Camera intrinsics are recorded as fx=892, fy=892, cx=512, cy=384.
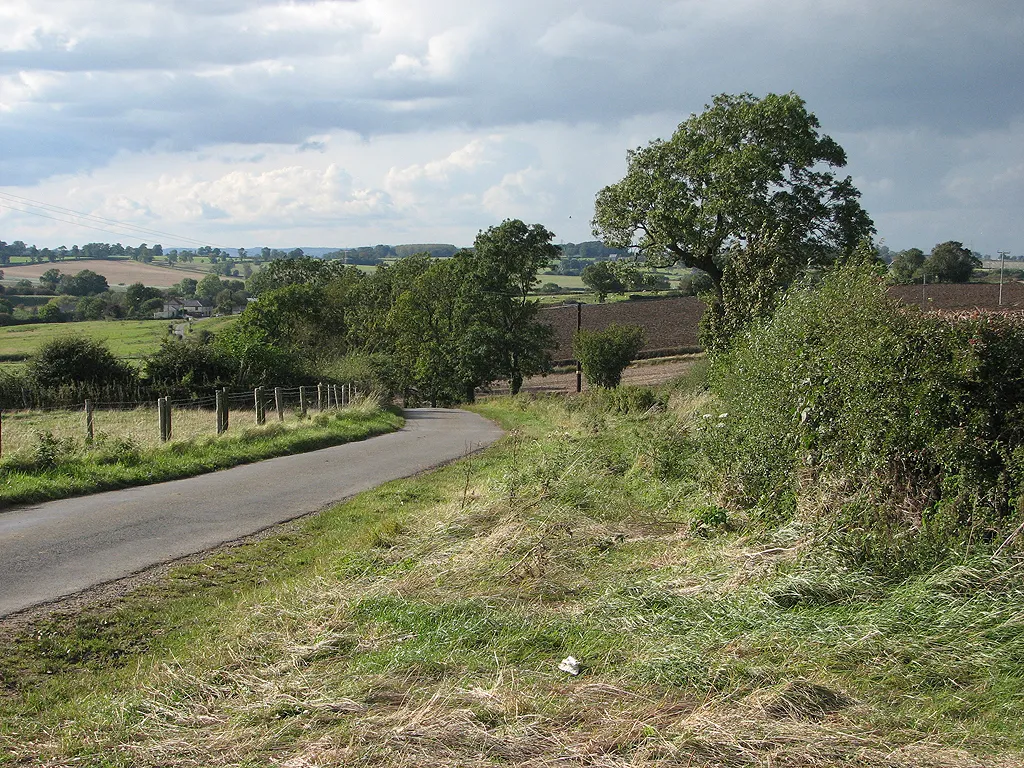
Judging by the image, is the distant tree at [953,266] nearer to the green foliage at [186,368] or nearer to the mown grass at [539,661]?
the green foliage at [186,368]

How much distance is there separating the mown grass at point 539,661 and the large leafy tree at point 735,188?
2767 centimetres

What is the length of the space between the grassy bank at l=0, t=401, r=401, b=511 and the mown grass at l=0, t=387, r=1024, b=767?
5959 millimetres

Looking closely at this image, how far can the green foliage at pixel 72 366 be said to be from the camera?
34844mm

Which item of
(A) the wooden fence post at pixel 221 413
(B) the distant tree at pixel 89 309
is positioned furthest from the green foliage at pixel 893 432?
(B) the distant tree at pixel 89 309

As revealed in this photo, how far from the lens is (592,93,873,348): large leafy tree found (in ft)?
113

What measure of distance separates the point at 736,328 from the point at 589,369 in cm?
3824

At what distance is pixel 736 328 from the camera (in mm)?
19016

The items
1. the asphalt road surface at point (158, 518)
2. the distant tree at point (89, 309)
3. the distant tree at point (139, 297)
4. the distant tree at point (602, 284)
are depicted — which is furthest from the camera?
the distant tree at point (139, 297)

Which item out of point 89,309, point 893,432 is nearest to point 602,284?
point 89,309

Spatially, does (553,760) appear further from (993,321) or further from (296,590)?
(993,321)

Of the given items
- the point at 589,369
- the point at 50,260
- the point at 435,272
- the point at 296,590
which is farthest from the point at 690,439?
the point at 50,260

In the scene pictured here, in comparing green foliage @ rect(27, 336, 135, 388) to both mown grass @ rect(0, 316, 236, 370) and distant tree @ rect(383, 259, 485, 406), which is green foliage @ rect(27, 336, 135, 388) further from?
distant tree @ rect(383, 259, 485, 406)

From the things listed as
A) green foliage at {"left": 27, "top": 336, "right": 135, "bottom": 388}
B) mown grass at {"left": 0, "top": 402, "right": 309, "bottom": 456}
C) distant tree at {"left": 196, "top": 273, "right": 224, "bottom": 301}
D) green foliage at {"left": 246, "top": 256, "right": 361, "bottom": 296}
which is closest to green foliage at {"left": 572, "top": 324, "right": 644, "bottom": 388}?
green foliage at {"left": 27, "top": 336, "right": 135, "bottom": 388}

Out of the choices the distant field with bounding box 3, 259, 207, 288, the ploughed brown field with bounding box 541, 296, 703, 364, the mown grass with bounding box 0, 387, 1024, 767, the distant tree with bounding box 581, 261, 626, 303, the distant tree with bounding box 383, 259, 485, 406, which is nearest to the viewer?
the mown grass with bounding box 0, 387, 1024, 767
